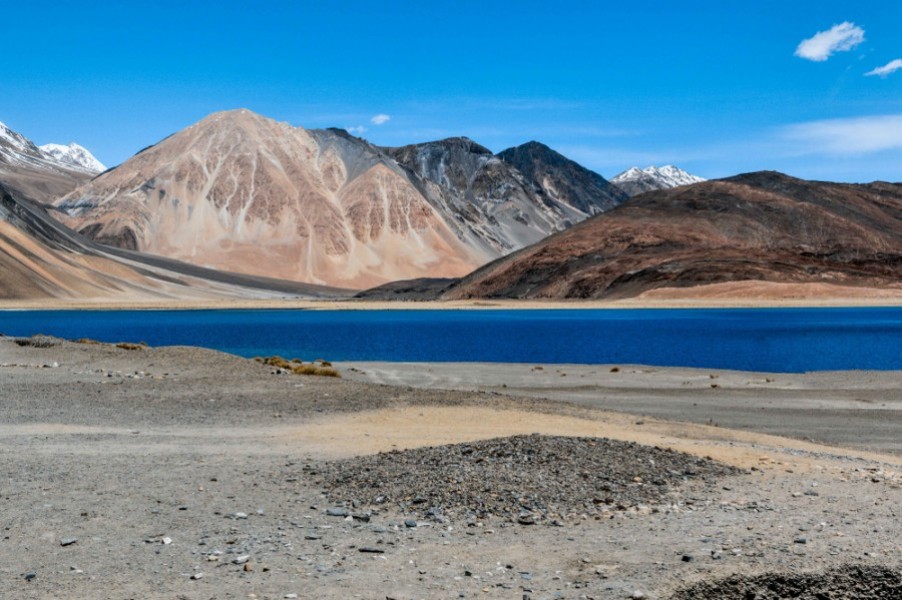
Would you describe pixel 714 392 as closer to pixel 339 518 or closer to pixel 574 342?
pixel 339 518

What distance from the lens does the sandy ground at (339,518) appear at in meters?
8.20

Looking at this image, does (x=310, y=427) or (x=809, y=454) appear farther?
(x=310, y=427)

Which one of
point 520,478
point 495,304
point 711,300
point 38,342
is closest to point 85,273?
point 495,304

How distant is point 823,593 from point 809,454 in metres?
8.29

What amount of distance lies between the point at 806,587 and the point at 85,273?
159168 millimetres

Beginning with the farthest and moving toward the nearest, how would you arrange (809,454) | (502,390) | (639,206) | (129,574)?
(639,206) < (502,390) < (809,454) < (129,574)

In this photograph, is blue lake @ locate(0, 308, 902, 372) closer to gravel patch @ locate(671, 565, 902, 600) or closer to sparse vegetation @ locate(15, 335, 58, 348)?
sparse vegetation @ locate(15, 335, 58, 348)

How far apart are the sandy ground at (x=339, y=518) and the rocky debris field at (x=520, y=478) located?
324mm

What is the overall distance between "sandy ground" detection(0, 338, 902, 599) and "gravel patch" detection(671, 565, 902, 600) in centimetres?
17

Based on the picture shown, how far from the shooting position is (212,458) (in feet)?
46.4

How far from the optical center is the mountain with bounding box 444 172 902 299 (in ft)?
Result: 453

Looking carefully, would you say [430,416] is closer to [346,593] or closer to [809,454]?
[809,454]

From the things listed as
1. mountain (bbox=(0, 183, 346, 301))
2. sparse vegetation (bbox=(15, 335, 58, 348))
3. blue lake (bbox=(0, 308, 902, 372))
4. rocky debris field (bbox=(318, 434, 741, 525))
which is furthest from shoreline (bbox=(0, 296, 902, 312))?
rocky debris field (bbox=(318, 434, 741, 525))

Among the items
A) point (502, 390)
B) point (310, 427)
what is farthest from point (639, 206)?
point (310, 427)
